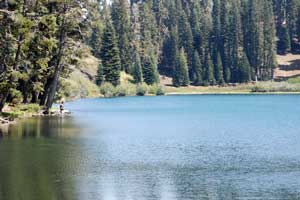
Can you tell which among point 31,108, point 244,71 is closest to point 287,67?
point 244,71

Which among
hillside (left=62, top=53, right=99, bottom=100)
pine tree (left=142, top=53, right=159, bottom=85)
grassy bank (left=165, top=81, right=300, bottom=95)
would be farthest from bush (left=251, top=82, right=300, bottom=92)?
hillside (left=62, top=53, right=99, bottom=100)

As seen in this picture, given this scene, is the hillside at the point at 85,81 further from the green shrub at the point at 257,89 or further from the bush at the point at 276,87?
the bush at the point at 276,87

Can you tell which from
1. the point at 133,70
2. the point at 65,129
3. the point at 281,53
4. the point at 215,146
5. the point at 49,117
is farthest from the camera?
the point at 281,53

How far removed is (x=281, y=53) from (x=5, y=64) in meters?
148

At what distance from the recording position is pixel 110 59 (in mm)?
145375

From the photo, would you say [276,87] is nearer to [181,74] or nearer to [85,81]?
[181,74]

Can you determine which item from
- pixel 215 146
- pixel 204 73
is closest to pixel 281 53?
pixel 204 73

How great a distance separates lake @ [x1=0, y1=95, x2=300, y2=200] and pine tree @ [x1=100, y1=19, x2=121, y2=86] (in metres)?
90.0

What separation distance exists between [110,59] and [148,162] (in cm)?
11409

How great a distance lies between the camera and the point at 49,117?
62938mm

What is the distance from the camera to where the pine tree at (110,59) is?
144 m

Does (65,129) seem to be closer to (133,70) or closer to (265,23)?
(133,70)

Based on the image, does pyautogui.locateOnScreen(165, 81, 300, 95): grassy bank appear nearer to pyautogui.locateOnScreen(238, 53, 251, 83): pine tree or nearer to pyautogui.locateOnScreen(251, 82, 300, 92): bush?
pyautogui.locateOnScreen(251, 82, 300, 92): bush

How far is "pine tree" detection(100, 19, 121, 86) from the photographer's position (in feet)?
474
